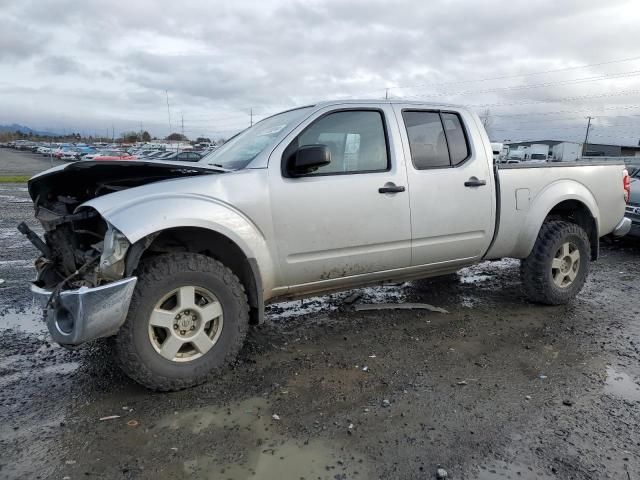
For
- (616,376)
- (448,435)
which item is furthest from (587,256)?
(448,435)

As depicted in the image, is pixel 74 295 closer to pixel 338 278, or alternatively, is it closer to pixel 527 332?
pixel 338 278

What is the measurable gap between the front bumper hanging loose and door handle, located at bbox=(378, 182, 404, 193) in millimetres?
1958

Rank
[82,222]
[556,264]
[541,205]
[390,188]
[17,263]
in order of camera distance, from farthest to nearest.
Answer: [17,263] < [556,264] < [541,205] < [390,188] < [82,222]

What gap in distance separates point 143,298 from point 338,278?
151 cm

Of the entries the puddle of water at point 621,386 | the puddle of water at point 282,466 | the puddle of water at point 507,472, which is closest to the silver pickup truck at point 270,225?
the puddle of water at point 282,466

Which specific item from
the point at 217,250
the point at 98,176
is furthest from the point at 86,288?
the point at 98,176

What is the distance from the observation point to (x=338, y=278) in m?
3.91

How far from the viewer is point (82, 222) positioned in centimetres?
331

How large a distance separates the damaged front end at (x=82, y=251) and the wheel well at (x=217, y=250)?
0.37 meters

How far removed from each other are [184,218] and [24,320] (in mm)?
2452

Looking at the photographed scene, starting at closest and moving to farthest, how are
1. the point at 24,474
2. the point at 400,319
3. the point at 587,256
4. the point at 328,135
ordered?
the point at 24,474
the point at 328,135
the point at 400,319
the point at 587,256

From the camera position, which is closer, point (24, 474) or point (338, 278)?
point (24, 474)

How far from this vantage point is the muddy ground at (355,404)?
2539mm

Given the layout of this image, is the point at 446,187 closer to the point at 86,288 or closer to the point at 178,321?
the point at 178,321
